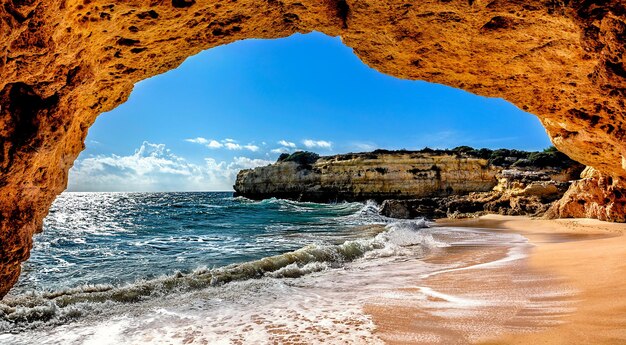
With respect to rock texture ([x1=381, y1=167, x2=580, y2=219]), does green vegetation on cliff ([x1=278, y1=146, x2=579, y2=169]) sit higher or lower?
higher

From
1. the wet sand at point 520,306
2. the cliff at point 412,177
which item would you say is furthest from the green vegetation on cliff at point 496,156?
the wet sand at point 520,306

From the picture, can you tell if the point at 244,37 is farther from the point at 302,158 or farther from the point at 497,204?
the point at 302,158

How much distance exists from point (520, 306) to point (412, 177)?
3975 cm

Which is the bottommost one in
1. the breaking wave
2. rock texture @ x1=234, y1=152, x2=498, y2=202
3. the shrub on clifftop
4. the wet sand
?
the breaking wave

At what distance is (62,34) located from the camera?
10.8 ft

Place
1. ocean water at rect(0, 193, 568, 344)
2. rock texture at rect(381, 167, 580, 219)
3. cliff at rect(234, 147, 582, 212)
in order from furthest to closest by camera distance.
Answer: cliff at rect(234, 147, 582, 212), rock texture at rect(381, 167, 580, 219), ocean water at rect(0, 193, 568, 344)

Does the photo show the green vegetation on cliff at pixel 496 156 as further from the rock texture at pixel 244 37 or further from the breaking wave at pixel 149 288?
the rock texture at pixel 244 37

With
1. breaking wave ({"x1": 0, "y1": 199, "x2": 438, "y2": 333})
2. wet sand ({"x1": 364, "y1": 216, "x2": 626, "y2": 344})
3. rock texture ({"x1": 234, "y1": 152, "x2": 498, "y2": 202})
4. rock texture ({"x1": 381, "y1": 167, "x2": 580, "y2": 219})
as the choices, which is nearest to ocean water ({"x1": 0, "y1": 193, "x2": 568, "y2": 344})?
breaking wave ({"x1": 0, "y1": 199, "x2": 438, "y2": 333})

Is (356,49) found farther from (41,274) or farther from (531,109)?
(41,274)

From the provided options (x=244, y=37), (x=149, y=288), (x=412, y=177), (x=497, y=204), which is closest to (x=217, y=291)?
(x=149, y=288)

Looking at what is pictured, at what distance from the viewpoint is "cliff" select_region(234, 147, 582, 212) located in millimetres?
27263

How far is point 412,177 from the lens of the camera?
42.7 meters

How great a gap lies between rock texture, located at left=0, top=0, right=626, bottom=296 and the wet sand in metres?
2.41

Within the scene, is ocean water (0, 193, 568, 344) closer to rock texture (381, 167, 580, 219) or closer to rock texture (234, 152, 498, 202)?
rock texture (381, 167, 580, 219)
